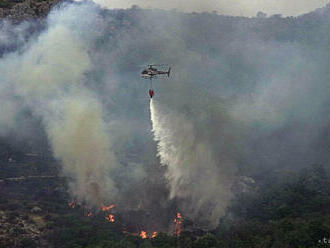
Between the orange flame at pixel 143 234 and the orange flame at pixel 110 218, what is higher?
the orange flame at pixel 110 218

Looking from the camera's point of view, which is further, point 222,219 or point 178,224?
point 222,219

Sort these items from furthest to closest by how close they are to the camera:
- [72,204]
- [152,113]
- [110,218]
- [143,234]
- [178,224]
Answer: [152,113] → [72,204] → [178,224] → [110,218] → [143,234]

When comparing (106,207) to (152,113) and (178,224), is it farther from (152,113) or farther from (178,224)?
(152,113)

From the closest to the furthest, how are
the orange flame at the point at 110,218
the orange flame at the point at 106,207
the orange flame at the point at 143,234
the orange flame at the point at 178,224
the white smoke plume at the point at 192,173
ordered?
1. the orange flame at the point at 143,234
2. the orange flame at the point at 178,224
3. the orange flame at the point at 110,218
4. the orange flame at the point at 106,207
5. the white smoke plume at the point at 192,173

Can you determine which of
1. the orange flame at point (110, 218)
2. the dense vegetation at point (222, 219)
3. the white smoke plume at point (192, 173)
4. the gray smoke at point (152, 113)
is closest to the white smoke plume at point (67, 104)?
the gray smoke at point (152, 113)

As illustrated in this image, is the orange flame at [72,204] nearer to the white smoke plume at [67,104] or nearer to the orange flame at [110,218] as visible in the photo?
the white smoke plume at [67,104]

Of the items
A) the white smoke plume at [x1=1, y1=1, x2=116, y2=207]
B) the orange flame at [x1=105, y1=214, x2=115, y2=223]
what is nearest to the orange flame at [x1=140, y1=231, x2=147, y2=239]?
the orange flame at [x1=105, y1=214, x2=115, y2=223]

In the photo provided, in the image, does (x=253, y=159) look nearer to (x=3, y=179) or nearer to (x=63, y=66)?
(x=63, y=66)

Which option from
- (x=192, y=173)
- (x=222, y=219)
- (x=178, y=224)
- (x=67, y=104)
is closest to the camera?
(x=178, y=224)

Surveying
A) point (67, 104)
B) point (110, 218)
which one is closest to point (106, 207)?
point (110, 218)

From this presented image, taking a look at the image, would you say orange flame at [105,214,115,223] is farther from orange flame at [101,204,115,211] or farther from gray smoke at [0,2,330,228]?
gray smoke at [0,2,330,228]

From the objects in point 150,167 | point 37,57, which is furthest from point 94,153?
point 37,57
